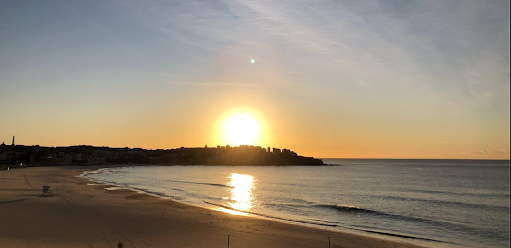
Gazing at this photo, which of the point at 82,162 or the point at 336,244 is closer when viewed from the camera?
the point at 336,244

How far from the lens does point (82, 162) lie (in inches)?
6314

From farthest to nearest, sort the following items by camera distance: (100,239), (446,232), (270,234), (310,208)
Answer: (310,208) → (446,232) → (270,234) → (100,239)

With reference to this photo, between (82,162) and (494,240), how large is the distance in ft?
579

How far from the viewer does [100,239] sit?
55.7 ft

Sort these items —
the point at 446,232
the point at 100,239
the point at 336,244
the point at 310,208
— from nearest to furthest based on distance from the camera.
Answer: the point at 100,239
the point at 336,244
the point at 446,232
the point at 310,208

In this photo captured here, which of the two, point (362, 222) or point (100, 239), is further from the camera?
point (362, 222)

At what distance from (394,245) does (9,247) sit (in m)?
21.4

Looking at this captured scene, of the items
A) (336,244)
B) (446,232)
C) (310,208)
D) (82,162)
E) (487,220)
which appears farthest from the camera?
(82,162)

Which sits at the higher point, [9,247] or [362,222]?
[9,247]

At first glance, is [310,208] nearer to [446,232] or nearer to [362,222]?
[362,222]

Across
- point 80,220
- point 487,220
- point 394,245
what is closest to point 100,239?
point 80,220

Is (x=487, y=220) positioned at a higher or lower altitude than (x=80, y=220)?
lower

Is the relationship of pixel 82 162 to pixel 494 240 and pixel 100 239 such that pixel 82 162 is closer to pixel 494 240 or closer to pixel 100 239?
pixel 100 239

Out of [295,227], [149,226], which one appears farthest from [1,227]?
[295,227]
